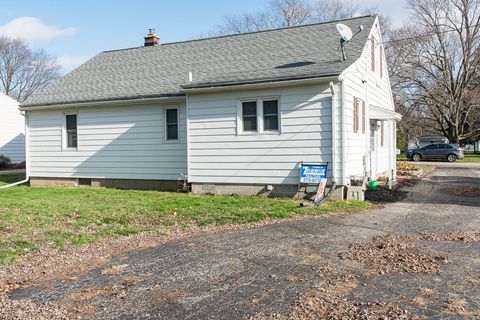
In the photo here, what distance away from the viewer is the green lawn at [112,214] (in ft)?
23.8

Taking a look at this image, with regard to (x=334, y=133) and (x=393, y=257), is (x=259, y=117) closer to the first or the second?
(x=334, y=133)

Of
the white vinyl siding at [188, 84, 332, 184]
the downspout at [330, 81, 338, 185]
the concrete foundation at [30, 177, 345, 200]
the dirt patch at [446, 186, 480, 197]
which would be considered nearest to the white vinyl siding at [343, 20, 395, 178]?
the downspout at [330, 81, 338, 185]

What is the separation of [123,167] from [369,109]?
333 inches

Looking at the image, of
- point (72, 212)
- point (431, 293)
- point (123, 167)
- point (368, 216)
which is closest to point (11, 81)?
point (123, 167)

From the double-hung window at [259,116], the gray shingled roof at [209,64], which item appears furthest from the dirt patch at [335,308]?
the double-hung window at [259,116]

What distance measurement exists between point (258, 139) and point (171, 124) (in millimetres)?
3559

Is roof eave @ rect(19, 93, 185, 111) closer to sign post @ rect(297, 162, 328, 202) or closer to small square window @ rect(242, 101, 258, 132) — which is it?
small square window @ rect(242, 101, 258, 132)

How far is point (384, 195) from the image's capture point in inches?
486

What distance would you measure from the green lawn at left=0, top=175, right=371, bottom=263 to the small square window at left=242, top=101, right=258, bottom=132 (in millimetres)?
2014

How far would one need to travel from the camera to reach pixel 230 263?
5.73 metres

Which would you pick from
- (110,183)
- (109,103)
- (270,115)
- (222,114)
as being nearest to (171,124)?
(109,103)

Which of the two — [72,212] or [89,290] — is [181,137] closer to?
[72,212]

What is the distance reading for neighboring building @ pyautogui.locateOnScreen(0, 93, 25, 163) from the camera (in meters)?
27.9

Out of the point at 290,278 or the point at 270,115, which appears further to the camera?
the point at 270,115
